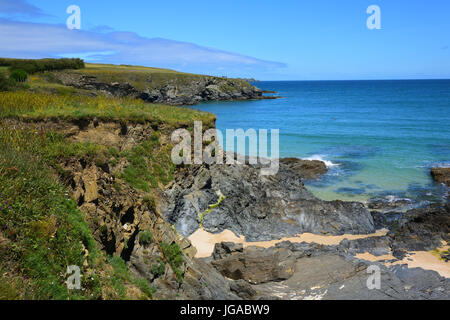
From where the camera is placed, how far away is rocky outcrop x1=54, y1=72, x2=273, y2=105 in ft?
242

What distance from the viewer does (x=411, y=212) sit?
22844 mm

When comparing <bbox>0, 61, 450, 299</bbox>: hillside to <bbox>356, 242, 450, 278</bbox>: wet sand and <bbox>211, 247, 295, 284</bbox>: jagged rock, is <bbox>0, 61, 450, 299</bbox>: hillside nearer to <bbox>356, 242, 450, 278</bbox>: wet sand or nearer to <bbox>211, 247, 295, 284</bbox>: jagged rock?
<bbox>211, 247, 295, 284</bbox>: jagged rock

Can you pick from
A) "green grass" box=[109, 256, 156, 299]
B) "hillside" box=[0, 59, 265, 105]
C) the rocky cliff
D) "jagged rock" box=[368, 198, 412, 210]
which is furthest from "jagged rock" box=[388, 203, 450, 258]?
the rocky cliff

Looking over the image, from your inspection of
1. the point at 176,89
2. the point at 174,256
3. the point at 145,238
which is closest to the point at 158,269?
the point at 174,256

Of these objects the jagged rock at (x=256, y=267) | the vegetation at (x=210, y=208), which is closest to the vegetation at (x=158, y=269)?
the jagged rock at (x=256, y=267)

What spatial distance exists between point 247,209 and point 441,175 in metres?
20.5

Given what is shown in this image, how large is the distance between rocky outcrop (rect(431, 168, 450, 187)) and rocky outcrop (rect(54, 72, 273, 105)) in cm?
5774

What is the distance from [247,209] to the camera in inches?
835

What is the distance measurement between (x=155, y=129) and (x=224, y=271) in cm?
946

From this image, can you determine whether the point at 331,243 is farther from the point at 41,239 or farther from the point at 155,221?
the point at 41,239

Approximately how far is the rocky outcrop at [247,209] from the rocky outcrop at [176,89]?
52.9 meters
